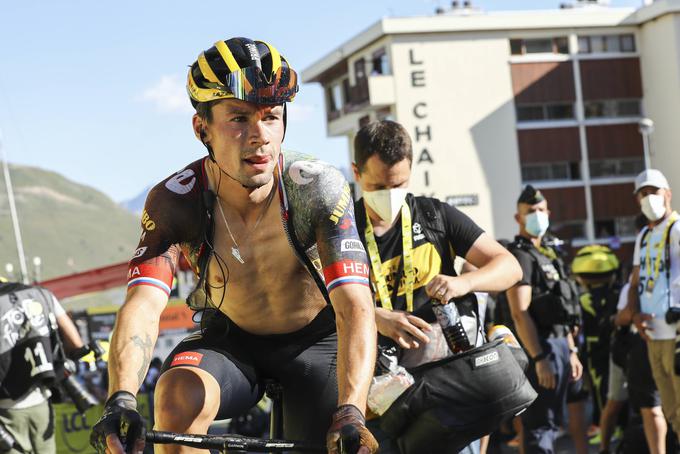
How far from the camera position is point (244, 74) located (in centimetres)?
361

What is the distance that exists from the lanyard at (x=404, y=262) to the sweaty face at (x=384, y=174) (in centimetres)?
13

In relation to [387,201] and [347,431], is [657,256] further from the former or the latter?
[347,431]

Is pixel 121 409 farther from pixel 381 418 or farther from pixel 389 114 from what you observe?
pixel 389 114

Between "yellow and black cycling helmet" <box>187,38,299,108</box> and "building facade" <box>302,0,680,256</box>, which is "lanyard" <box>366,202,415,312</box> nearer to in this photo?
"yellow and black cycling helmet" <box>187,38,299,108</box>

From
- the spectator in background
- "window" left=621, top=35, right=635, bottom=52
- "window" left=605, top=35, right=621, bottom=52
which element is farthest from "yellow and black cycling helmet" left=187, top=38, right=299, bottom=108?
"window" left=621, top=35, right=635, bottom=52

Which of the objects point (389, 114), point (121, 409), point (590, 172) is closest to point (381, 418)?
point (121, 409)

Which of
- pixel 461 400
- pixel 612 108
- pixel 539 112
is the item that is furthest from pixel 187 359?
pixel 612 108

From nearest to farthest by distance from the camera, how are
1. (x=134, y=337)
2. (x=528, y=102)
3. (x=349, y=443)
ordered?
(x=349, y=443) < (x=134, y=337) < (x=528, y=102)

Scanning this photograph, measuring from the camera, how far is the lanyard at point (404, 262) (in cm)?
531

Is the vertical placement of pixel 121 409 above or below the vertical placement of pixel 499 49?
below

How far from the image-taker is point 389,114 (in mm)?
56688

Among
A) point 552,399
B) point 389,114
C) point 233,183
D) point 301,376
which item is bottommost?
point 552,399

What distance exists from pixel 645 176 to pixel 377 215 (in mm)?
4482

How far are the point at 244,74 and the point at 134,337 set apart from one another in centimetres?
98
